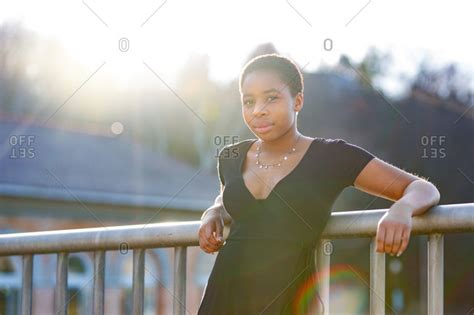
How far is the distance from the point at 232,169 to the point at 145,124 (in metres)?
30.4

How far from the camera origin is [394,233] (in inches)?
109

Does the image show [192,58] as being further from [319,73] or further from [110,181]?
[110,181]

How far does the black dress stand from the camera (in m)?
3.12

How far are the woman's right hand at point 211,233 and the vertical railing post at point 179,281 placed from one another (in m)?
0.17

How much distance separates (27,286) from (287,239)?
1.48 meters

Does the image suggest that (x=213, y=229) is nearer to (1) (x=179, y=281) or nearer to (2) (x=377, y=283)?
(1) (x=179, y=281)

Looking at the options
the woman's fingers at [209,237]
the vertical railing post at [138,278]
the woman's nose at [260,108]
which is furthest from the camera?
the vertical railing post at [138,278]

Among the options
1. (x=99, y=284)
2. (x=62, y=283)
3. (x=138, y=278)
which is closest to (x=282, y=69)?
(x=138, y=278)

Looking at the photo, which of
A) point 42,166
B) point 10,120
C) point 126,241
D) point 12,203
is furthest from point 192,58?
point 126,241

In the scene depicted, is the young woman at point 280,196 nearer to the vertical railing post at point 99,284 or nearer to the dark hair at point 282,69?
the dark hair at point 282,69

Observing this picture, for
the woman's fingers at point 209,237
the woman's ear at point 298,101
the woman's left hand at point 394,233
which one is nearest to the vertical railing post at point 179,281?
the woman's fingers at point 209,237

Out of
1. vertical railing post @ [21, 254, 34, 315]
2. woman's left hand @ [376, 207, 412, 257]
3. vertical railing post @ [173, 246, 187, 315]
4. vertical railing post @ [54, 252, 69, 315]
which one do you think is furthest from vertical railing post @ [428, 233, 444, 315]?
vertical railing post @ [21, 254, 34, 315]

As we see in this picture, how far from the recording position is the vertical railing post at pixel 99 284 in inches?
152

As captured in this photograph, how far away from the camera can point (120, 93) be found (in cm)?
3212
